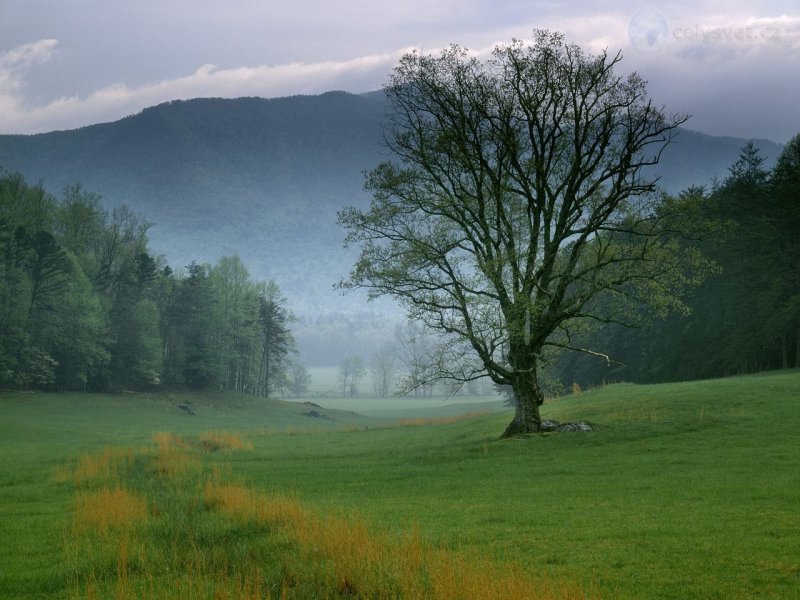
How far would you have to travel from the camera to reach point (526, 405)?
34.4m

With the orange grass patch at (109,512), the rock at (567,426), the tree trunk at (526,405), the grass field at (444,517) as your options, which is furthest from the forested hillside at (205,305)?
the orange grass patch at (109,512)

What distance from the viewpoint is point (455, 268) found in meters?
36.6

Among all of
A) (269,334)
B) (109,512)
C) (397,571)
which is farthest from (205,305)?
(397,571)

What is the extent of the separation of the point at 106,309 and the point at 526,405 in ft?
213

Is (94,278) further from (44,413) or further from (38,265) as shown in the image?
(44,413)

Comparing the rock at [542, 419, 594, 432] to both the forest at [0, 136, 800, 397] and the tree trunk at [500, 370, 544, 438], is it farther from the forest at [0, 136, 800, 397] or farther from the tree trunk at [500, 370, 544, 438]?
the forest at [0, 136, 800, 397]

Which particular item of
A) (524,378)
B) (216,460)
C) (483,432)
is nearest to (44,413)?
(216,460)

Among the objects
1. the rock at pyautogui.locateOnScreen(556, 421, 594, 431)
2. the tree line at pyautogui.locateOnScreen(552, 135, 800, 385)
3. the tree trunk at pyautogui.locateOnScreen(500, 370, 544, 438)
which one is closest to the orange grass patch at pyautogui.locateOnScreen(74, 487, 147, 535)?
the tree trunk at pyautogui.locateOnScreen(500, 370, 544, 438)

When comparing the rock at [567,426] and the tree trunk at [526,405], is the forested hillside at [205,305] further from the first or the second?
the rock at [567,426]

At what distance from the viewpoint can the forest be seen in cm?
5950

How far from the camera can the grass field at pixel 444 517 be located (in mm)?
11906

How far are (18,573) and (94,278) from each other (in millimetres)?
81462

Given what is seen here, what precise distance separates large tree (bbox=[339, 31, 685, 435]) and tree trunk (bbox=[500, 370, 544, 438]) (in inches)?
2.5

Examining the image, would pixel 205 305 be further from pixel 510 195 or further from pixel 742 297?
pixel 510 195
